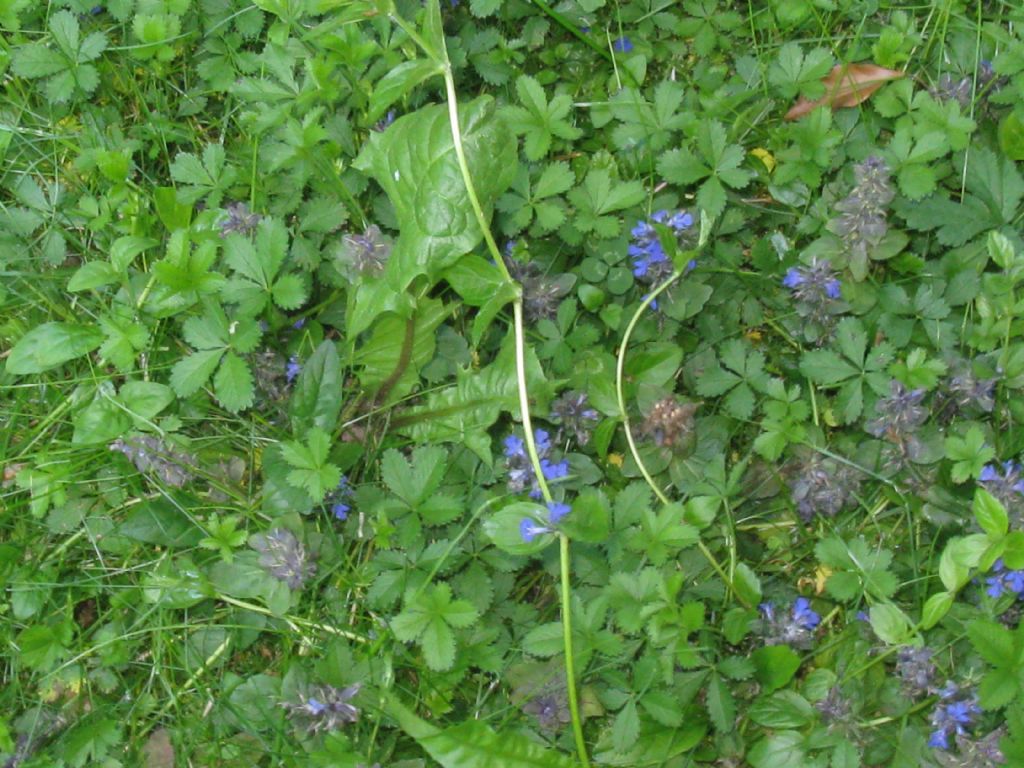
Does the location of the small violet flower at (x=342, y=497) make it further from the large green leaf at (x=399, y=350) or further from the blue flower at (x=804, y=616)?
the blue flower at (x=804, y=616)

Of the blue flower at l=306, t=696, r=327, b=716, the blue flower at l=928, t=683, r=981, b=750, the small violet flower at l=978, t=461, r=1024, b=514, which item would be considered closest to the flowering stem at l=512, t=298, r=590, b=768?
the blue flower at l=306, t=696, r=327, b=716

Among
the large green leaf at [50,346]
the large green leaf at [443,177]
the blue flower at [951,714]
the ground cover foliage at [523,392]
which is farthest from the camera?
the large green leaf at [50,346]

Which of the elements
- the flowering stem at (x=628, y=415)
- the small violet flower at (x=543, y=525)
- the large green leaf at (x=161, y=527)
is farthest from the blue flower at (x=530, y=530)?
the large green leaf at (x=161, y=527)

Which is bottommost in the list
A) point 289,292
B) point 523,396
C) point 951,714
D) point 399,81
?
point 951,714

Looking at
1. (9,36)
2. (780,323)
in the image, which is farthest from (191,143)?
(780,323)

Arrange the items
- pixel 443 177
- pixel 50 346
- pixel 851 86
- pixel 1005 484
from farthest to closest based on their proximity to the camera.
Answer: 1. pixel 851 86
2. pixel 50 346
3. pixel 443 177
4. pixel 1005 484

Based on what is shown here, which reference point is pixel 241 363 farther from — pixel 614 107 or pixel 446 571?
pixel 614 107

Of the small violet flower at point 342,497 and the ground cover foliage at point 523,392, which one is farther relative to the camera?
the small violet flower at point 342,497

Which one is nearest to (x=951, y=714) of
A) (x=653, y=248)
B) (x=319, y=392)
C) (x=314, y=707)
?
(x=653, y=248)

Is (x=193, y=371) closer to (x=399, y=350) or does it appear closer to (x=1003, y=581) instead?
(x=399, y=350)
